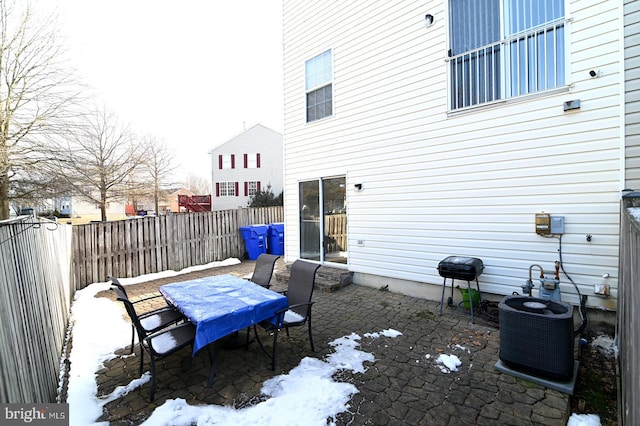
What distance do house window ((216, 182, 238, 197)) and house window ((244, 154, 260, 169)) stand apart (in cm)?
196

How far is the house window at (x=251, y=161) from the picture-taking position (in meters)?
25.3

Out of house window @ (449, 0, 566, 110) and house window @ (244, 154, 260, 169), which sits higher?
house window @ (244, 154, 260, 169)

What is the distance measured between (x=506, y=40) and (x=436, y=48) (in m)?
1.04

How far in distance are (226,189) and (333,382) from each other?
80.6ft

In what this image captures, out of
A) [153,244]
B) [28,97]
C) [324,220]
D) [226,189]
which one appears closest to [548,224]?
[324,220]

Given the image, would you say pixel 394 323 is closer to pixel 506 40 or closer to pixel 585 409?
pixel 585 409

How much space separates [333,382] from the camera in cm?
285

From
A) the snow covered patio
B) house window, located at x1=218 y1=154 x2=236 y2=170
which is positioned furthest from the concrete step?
house window, located at x1=218 y1=154 x2=236 y2=170

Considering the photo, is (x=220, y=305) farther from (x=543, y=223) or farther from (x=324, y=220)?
(x=543, y=223)

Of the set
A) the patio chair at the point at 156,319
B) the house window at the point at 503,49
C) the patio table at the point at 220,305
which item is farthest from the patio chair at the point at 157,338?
the house window at the point at 503,49

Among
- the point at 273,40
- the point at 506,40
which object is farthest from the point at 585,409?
the point at 273,40

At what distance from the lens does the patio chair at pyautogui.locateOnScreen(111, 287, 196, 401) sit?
8.82ft

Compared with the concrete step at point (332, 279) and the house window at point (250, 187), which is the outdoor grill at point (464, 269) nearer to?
the concrete step at point (332, 279)

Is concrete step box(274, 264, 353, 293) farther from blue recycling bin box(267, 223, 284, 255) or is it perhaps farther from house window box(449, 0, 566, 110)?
house window box(449, 0, 566, 110)
